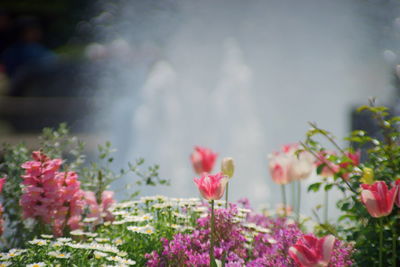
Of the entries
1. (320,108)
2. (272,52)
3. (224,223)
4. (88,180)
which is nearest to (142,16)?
(272,52)

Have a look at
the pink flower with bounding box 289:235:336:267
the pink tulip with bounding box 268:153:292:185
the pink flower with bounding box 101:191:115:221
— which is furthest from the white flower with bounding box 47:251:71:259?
the pink tulip with bounding box 268:153:292:185

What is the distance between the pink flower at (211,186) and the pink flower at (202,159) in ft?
2.54

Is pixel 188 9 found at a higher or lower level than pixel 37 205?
higher

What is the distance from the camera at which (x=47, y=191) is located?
1.94 metres

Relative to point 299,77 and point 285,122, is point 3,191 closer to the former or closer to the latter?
point 285,122

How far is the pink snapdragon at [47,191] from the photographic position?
192cm

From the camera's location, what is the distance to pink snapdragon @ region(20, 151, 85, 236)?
Answer: 1915 millimetres

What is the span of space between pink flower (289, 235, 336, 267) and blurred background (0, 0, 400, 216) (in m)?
1.18

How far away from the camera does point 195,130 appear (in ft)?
21.3

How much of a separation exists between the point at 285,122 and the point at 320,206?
3579mm

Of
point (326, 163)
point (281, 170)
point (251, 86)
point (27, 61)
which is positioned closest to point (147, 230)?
point (326, 163)

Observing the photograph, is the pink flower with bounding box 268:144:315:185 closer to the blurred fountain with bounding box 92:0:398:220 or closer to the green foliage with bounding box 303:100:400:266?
the green foliage with bounding box 303:100:400:266

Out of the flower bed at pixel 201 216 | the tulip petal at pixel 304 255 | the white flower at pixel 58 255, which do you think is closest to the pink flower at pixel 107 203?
the flower bed at pixel 201 216

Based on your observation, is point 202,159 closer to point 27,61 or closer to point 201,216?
point 201,216
